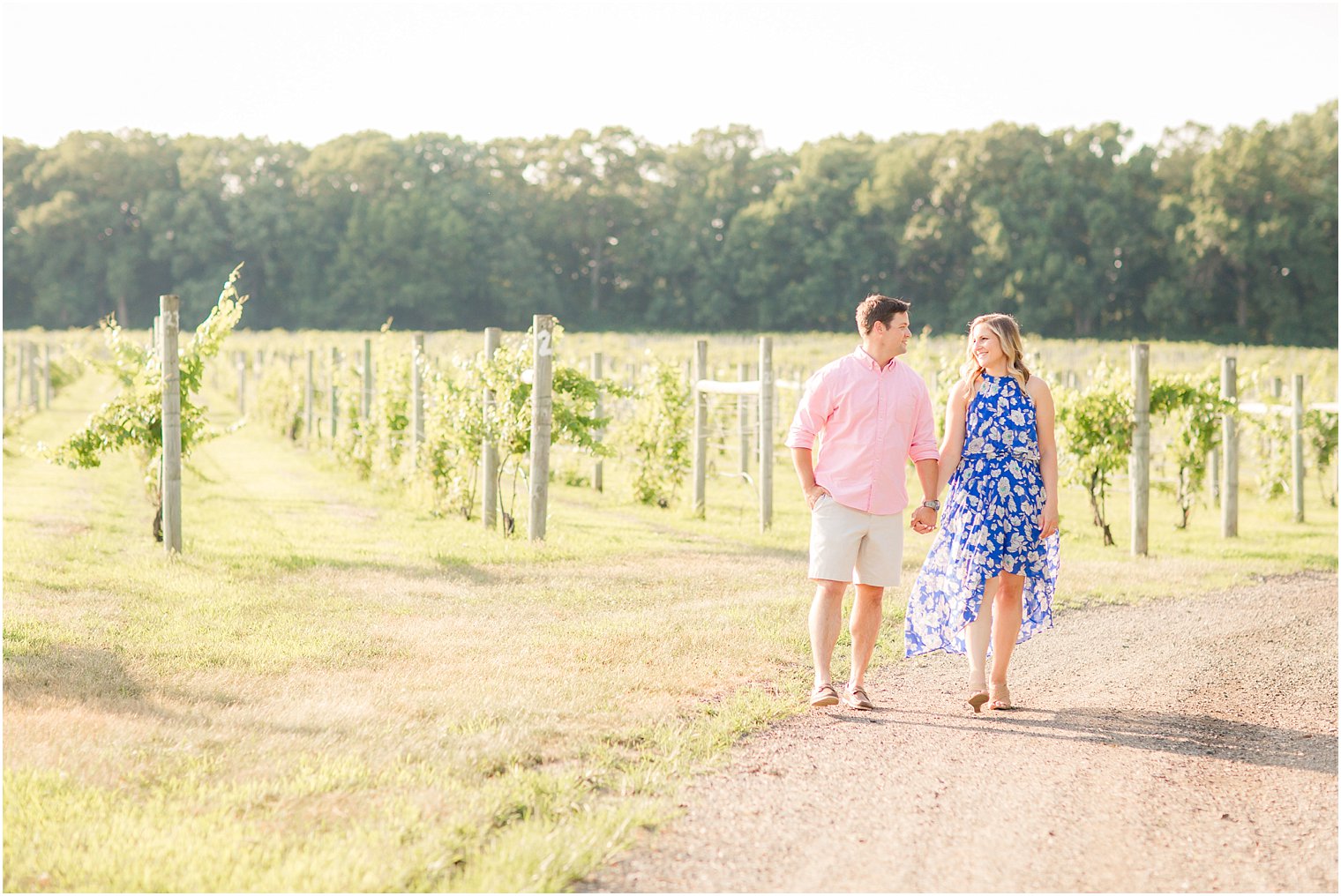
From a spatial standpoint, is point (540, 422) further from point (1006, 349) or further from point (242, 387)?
point (242, 387)

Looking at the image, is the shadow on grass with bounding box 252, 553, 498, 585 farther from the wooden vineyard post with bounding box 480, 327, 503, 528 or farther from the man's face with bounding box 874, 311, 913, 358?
the man's face with bounding box 874, 311, 913, 358

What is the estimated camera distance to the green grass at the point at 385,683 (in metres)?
3.36

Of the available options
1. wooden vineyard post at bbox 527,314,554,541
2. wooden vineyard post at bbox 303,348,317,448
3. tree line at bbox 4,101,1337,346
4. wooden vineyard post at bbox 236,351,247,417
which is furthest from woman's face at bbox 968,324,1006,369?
tree line at bbox 4,101,1337,346

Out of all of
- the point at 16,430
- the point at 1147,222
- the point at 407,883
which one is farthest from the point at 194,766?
the point at 1147,222

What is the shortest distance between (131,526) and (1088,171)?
59627mm

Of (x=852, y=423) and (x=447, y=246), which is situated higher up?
(x=447, y=246)

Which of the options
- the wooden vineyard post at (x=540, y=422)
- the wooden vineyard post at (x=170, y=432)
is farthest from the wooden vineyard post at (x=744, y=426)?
the wooden vineyard post at (x=170, y=432)

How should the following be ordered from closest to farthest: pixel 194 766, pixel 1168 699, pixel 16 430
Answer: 1. pixel 194 766
2. pixel 1168 699
3. pixel 16 430

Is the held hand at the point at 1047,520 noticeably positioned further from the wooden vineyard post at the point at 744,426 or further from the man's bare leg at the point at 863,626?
the wooden vineyard post at the point at 744,426

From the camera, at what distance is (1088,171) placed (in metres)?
62.1

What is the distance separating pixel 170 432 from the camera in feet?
28.0

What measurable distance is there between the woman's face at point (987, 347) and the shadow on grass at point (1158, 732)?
1434 mm

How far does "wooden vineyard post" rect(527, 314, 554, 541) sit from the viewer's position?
944cm

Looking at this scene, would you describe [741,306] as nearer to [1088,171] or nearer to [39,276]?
[1088,171]
